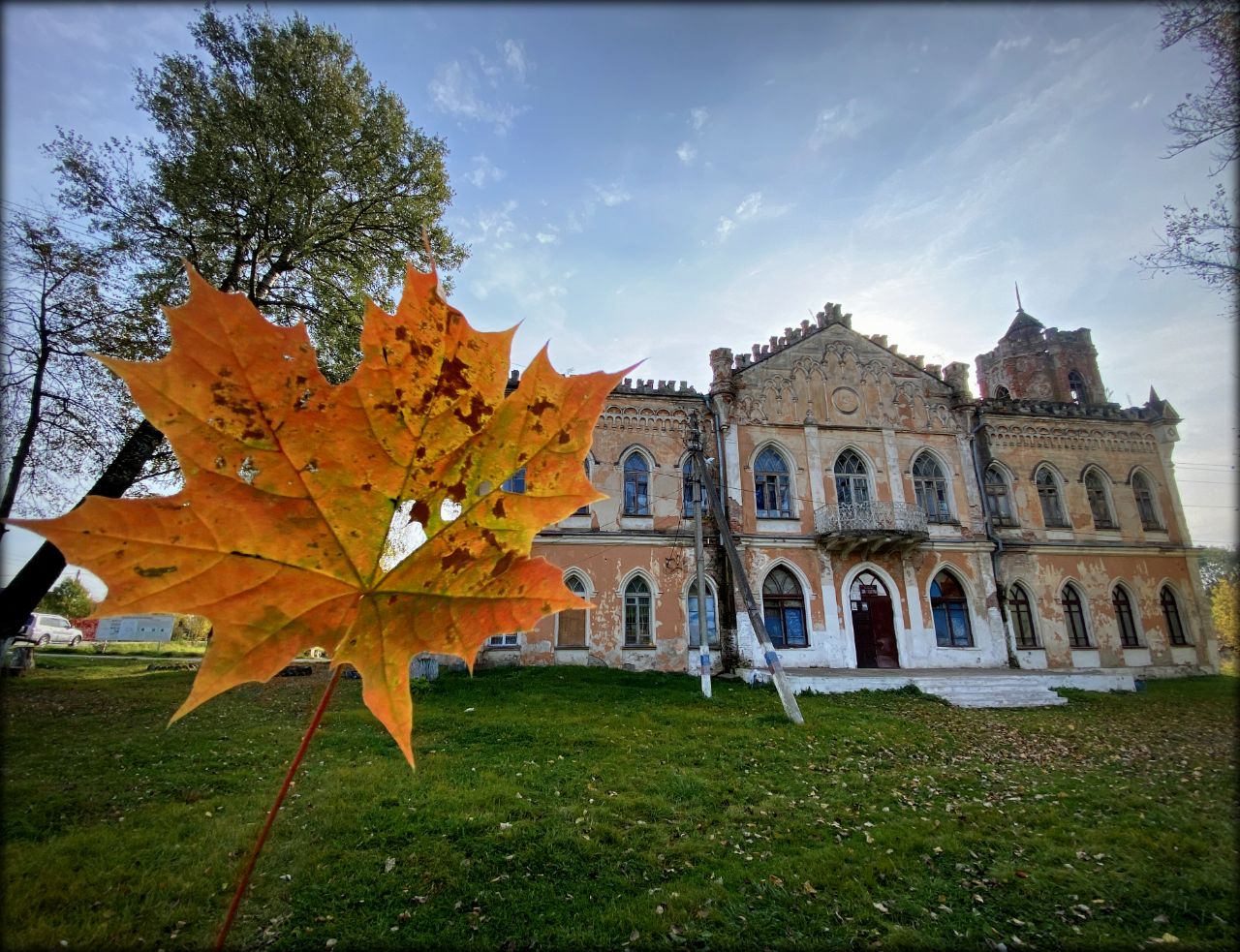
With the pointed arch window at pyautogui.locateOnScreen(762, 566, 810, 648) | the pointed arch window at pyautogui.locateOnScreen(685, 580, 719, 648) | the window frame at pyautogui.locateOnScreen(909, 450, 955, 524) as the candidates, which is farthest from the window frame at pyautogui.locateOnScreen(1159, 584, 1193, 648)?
the pointed arch window at pyautogui.locateOnScreen(685, 580, 719, 648)

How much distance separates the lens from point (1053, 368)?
23.8 m

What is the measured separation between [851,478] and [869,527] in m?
2.19

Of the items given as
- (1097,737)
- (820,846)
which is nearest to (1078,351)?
(1097,737)

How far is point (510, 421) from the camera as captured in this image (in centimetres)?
114

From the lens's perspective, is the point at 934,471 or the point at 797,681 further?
the point at 934,471

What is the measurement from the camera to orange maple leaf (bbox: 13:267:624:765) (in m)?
1.01

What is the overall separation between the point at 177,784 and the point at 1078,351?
32.7m

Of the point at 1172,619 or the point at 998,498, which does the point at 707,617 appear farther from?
the point at 1172,619

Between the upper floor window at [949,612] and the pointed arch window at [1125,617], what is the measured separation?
5.89 metres

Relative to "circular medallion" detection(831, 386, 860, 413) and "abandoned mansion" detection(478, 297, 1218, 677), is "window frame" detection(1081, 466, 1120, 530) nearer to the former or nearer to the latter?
"abandoned mansion" detection(478, 297, 1218, 677)

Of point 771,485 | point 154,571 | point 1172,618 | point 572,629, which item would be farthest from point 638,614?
point 1172,618

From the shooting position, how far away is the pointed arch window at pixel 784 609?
15969 millimetres

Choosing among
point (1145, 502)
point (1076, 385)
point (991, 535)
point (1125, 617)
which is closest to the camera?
point (991, 535)

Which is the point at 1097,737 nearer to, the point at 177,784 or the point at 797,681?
the point at 797,681
